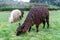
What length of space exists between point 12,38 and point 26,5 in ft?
79.2

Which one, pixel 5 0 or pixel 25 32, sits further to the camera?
pixel 5 0

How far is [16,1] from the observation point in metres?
35.0

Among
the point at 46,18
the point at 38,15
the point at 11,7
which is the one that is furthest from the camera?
the point at 11,7

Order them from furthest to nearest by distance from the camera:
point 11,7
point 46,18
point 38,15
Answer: point 11,7 → point 46,18 → point 38,15

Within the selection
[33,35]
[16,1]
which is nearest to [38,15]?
[33,35]

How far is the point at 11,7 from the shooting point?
31453 mm

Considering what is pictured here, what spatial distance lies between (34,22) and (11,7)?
21673 millimetres

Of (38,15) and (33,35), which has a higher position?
(38,15)

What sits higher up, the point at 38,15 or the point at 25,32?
the point at 38,15

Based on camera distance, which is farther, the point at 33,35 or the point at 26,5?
the point at 26,5

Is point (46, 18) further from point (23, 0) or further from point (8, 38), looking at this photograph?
point (23, 0)

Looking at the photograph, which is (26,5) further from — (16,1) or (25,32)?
(25,32)

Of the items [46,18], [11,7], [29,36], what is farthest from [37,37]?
[11,7]

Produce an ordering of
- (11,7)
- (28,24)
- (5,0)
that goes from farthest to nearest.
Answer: (5,0), (11,7), (28,24)
